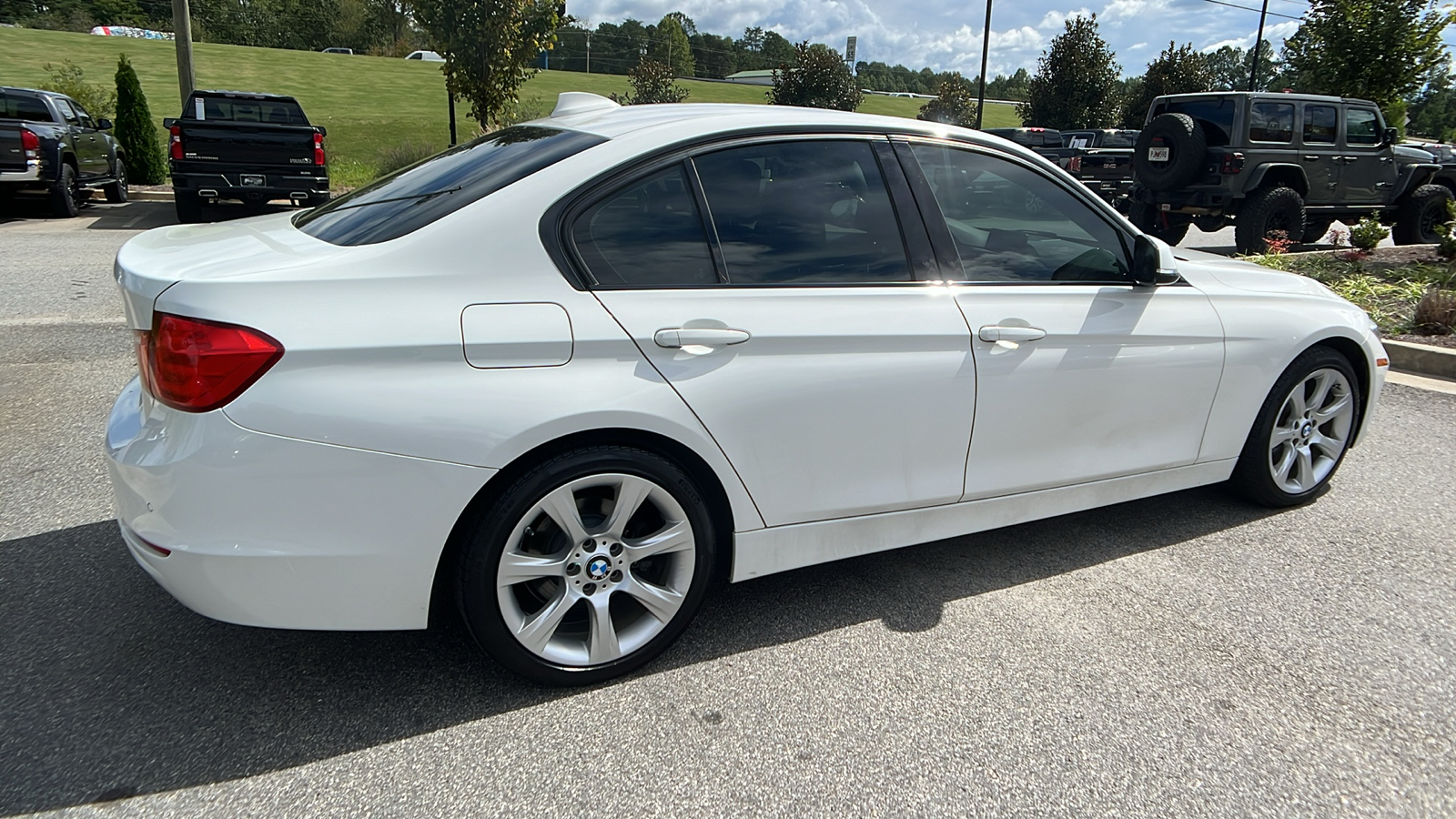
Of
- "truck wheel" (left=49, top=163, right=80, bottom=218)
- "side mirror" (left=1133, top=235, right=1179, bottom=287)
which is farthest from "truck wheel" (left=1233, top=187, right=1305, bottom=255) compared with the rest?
"truck wheel" (left=49, top=163, right=80, bottom=218)

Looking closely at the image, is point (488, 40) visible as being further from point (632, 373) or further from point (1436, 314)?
point (632, 373)

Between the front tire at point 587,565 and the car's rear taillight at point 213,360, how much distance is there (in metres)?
0.65

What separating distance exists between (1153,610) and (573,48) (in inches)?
4463

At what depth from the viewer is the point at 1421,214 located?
13359 mm

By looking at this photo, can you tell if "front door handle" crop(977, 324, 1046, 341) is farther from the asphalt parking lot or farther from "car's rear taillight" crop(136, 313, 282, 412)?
"car's rear taillight" crop(136, 313, 282, 412)

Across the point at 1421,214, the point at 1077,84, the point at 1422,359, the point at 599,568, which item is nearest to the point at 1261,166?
the point at 1421,214

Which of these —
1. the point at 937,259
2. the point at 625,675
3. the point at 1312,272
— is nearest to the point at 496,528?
the point at 625,675

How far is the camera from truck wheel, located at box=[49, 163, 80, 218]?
1261cm

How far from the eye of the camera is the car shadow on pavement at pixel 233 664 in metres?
2.31

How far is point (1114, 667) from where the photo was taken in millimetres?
2879

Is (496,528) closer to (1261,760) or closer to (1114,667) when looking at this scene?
(1114,667)

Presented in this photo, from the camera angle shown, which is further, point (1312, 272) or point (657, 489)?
point (1312, 272)

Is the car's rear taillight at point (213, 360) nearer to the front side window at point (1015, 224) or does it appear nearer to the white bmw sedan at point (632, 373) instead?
the white bmw sedan at point (632, 373)

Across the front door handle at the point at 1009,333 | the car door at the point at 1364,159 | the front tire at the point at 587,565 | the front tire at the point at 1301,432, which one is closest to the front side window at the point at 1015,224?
the front door handle at the point at 1009,333
